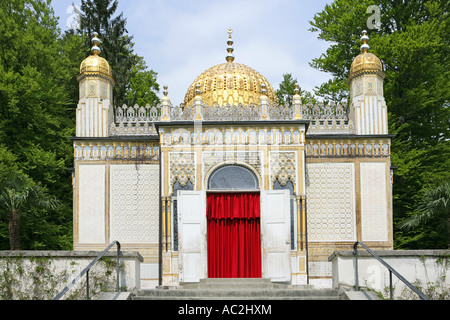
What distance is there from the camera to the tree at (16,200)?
16.3m

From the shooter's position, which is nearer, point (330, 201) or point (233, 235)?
point (233, 235)

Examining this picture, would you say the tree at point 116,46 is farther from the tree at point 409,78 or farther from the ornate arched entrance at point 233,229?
the ornate arched entrance at point 233,229

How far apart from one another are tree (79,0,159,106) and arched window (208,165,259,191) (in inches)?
668

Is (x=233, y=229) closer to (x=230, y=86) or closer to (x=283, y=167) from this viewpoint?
(x=283, y=167)

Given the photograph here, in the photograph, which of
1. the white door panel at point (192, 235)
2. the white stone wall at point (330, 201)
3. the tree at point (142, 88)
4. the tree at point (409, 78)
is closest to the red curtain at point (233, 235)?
the white door panel at point (192, 235)

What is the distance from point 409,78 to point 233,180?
13045mm

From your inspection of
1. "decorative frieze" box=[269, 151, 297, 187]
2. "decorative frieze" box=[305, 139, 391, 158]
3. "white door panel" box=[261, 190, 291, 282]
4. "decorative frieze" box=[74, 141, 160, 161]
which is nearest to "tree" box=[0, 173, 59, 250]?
"decorative frieze" box=[74, 141, 160, 161]

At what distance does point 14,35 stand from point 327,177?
14905mm

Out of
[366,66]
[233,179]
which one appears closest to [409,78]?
[366,66]

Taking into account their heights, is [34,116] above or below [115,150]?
above

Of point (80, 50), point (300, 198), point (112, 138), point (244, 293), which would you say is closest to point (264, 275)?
point (300, 198)

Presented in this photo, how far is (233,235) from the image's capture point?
57.2 feet

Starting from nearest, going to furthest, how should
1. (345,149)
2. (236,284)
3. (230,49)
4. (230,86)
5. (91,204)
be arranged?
(236,284), (91,204), (345,149), (230,86), (230,49)

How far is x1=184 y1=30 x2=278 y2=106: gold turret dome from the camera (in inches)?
843
